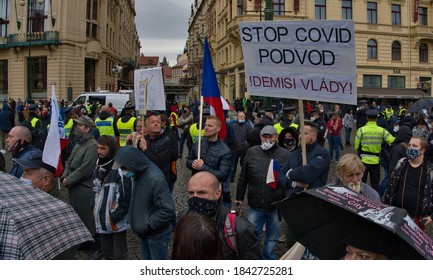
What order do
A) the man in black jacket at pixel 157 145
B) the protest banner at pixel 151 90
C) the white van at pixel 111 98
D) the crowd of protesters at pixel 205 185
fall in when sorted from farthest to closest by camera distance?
1. the white van at pixel 111 98
2. the protest banner at pixel 151 90
3. the man in black jacket at pixel 157 145
4. the crowd of protesters at pixel 205 185

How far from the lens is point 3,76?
134 feet

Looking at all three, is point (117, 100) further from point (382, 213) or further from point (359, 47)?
point (359, 47)

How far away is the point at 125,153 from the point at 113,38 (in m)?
49.7

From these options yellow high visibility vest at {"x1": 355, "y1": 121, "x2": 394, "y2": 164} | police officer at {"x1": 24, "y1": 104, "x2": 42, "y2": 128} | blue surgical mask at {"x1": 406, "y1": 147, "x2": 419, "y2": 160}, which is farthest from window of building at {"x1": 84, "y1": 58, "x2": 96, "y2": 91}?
blue surgical mask at {"x1": 406, "y1": 147, "x2": 419, "y2": 160}

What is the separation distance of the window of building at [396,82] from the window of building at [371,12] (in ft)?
18.3

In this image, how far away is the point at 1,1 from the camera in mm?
41531

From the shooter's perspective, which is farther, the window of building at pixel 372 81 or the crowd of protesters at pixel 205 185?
the window of building at pixel 372 81

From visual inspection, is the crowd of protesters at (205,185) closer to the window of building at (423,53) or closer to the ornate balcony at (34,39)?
the ornate balcony at (34,39)

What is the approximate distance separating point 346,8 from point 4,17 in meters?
32.7

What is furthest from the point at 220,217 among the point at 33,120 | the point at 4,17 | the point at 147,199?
the point at 4,17

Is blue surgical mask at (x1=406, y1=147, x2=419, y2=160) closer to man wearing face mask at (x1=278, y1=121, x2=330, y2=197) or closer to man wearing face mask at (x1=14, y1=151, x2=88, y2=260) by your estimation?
man wearing face mask at (x1=278, y1=121, x2=330, y2=197)

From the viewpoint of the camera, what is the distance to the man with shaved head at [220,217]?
2.78 meters

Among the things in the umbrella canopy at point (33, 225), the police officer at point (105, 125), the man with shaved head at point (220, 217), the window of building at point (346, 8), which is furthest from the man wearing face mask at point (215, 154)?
the window of building at point (346, 8)

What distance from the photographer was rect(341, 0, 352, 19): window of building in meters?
38.7
